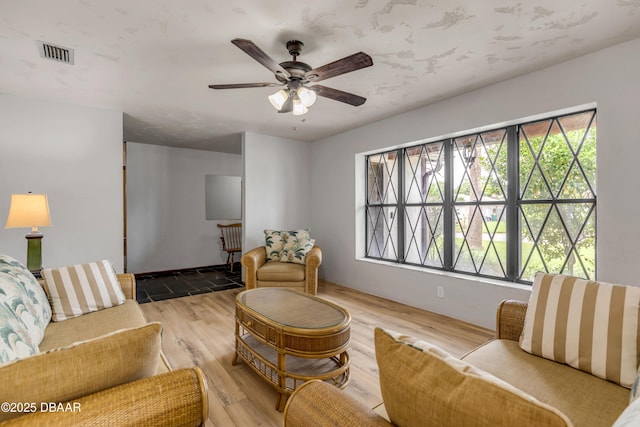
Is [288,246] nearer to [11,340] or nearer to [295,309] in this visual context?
[295,309]

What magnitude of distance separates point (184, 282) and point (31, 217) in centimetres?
258

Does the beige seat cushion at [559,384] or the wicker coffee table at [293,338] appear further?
the wicker coffee table at [293,338]

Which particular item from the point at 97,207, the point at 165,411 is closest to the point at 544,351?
the point at 165,411

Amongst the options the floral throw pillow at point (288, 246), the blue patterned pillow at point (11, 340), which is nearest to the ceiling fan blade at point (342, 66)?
the blue patterned pillow at point (11, 340)

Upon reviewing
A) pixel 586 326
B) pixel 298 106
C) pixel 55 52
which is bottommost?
pixel 586 326

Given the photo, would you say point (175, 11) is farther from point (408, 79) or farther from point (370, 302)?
point (370, 302)

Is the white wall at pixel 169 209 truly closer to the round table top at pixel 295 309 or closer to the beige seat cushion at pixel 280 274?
the beige seat cushion at pixel 280 274

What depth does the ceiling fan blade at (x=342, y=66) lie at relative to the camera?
6.09 feet

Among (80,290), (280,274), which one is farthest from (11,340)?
(280,274)

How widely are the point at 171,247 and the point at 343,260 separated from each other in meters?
3.31

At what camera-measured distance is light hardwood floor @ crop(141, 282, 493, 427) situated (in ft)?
6.03

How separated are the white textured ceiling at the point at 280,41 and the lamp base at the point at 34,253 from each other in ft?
4.65

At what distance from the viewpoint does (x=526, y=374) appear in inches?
52.3

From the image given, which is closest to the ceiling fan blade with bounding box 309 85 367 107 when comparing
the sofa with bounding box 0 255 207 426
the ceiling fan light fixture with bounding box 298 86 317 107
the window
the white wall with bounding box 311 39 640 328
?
the ceiling fan light fixture with bounding box 298 86 317 107
